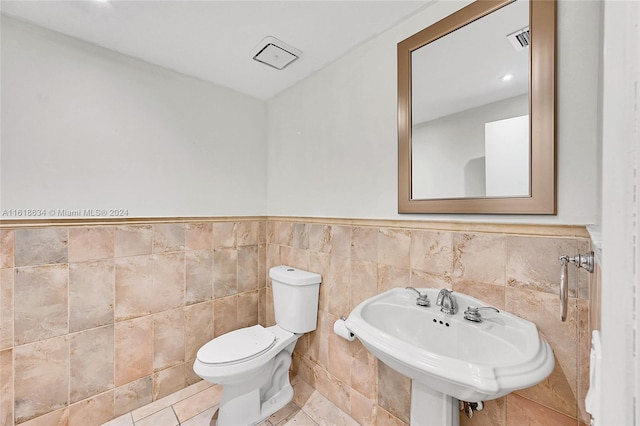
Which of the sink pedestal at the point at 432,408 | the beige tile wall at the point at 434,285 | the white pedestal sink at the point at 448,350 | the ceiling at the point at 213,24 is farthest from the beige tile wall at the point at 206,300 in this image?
the ceiling at the point at 213,24

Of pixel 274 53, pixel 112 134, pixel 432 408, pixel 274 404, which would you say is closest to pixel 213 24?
pixel 274 53

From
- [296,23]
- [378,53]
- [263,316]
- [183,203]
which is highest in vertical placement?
[296,23]

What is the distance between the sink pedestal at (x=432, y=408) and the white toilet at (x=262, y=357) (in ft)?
2.73

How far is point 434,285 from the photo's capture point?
123 centimetres

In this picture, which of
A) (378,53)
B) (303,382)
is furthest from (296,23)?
(303,382)

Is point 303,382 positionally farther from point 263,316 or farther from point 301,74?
point 301,74

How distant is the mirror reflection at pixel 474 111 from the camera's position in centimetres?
101

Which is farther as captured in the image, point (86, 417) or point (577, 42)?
point (86, 417)

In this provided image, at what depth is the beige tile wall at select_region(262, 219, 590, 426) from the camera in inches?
35.8

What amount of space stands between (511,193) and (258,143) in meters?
1.84

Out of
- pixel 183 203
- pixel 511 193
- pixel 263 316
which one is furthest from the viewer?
pixel 263 316

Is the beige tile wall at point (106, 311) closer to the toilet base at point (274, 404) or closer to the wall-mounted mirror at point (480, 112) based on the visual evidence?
the toilet base at point (274, 404)

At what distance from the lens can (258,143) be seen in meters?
2.27

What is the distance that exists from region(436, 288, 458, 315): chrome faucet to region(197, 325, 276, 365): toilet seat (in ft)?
3.33
